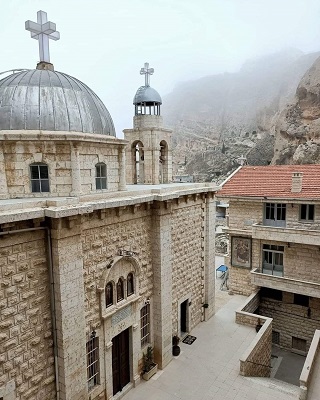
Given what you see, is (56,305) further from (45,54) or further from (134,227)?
(45,54)

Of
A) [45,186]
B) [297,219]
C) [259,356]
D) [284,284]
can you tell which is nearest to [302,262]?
[284,284]

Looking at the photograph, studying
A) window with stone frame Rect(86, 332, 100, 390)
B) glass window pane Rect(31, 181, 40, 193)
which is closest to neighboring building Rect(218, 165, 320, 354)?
window with stone frame Rect(86, 332, 100, 390)

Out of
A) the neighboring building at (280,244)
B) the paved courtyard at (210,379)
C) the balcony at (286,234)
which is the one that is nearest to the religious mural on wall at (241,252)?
the neighboring building at (280,244)

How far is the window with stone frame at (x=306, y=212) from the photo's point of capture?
1656 centimetres

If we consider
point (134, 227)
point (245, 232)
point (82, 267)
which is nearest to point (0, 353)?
point (82, 267)

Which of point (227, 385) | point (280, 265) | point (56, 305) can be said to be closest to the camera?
point (56, 305)

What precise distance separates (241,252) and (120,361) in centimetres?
1073

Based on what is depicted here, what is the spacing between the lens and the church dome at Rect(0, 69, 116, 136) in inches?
383

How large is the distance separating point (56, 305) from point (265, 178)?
49.1 ft

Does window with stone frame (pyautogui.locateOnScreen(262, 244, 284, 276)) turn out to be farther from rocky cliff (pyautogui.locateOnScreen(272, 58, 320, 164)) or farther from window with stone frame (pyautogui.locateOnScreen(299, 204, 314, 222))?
rocky cliff (pyautogui.locateOnScreen(272, 58, 320, 164))

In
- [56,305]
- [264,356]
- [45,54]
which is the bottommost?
[264,356]

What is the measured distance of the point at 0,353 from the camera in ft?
23.3

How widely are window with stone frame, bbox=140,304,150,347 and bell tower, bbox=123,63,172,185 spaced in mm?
6266

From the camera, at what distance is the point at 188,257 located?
47.5ft
